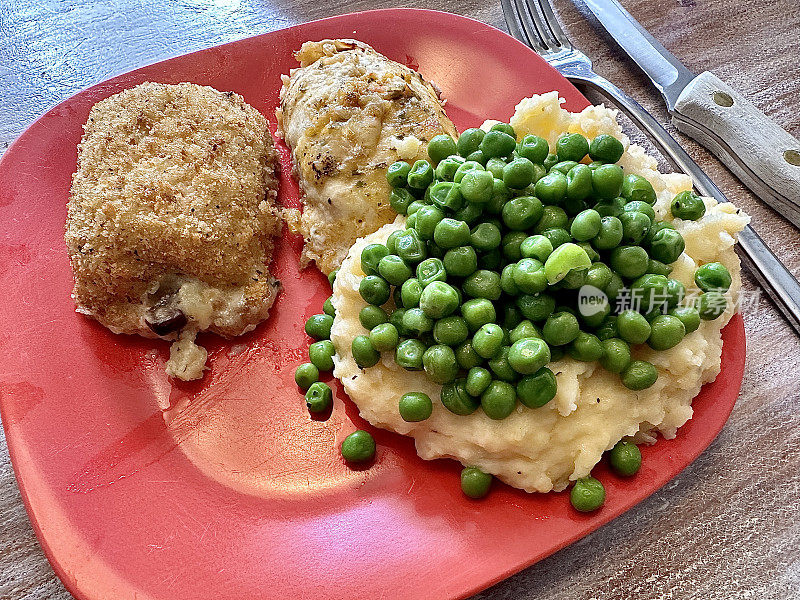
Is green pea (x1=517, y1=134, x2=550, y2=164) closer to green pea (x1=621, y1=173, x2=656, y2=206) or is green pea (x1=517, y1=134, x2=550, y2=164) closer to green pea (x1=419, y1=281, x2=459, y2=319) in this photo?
green pea (x1=621, y1=173, x2=656, y2=206)

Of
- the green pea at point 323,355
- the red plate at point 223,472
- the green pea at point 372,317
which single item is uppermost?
the green pea at point 372,317

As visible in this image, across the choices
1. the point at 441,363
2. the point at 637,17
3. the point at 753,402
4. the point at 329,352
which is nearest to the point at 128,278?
the point at 329,352

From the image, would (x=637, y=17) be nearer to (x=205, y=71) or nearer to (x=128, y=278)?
(x=205, y=71)

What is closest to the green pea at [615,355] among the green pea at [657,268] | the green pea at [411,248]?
the green pea at [657,268]

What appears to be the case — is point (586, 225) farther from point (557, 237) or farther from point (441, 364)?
point (441, 364)

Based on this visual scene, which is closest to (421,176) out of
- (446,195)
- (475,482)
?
(446,195)

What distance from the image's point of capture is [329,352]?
2777 millimetres

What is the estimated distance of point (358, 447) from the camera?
99.5 inches

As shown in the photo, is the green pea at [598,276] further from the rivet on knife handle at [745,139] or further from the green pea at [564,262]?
the rivet on knife handle at [745,139]

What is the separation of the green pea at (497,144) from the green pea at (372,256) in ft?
2.05

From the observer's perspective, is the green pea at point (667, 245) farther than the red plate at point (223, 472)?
Yes

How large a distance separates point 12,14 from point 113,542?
426 cm

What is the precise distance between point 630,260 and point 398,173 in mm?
1071

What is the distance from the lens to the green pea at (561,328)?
7.51ft
